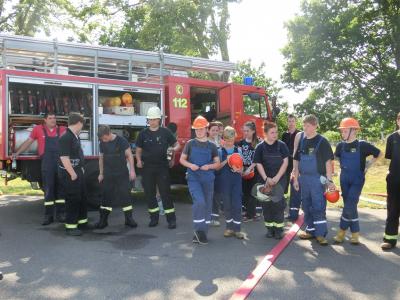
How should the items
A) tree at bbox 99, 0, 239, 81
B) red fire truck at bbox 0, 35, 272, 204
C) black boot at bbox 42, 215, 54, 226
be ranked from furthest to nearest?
tree at bbox 99, 0, 239, 81
red fire truck at bbox 0, 35, 272, 204
black boot at bbox 42, 215, 54, 226

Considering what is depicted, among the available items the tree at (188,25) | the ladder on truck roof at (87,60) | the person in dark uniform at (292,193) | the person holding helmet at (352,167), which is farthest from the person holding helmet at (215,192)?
the tree at (188,25)

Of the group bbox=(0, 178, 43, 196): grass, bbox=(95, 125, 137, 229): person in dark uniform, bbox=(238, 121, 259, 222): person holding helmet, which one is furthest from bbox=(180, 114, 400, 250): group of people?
bbox=(0, 178, 43, 196): grass

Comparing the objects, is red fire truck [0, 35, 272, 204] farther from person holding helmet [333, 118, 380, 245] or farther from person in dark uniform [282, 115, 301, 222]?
person holding helmet [333, 118, 380, 245]

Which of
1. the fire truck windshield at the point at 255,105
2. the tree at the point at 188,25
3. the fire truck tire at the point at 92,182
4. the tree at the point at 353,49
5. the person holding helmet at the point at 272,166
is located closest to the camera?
the person holding helmet at the point at 272,166

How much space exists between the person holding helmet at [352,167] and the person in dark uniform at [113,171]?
9.61 feet

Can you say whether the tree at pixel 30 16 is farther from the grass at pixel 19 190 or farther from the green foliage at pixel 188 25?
the grass at pixel 19 190

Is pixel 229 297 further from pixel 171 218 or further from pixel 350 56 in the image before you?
pixel 350 56

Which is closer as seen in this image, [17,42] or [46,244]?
[46,244]

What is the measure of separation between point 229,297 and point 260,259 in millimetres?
1221

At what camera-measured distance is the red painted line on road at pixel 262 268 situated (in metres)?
3.77

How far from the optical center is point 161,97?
8625 millimetres

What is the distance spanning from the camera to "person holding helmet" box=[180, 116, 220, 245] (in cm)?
555

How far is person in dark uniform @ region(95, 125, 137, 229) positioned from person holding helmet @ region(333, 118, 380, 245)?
9.61 ft

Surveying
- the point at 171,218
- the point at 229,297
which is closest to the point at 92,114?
the point at 171,218
